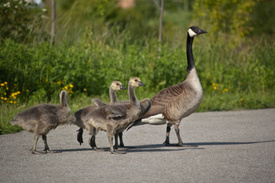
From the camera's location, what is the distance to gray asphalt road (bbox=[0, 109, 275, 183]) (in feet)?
19.2

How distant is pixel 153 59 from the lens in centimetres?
1525

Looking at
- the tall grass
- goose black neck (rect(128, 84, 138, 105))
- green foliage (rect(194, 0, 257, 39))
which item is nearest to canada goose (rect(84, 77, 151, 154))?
goose black neck (rect(128, 84, 138, 105))

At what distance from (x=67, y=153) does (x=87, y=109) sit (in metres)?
0.88

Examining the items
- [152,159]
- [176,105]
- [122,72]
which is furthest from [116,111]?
[122,72]

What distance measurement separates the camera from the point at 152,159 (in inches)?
273

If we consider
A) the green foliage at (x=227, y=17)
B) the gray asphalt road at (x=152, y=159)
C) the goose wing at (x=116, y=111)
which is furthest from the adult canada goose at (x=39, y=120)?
the green foliage at (x=227, y=17)

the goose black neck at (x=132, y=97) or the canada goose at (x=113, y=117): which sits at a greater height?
the goose black neck at (x=132, y=97)

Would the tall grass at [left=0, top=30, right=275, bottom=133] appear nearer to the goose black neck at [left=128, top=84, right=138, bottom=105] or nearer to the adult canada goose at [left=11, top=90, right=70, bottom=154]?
the adult canada goose at [left=11, top=90, right=70, bottom=154]

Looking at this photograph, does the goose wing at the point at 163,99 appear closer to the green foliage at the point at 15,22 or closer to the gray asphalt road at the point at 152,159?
the gray asphalt road at the point at 152,159

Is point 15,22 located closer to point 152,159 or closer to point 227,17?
point 152,159

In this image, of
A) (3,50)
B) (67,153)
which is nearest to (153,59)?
(3,50)

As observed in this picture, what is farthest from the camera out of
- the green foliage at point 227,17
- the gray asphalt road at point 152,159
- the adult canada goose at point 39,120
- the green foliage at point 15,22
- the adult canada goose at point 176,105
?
the green foliage at point 227,17

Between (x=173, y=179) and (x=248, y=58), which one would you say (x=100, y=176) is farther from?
(x=248, y=58)

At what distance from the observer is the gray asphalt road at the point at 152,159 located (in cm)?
586
